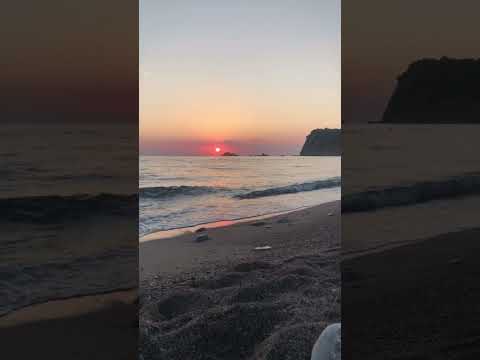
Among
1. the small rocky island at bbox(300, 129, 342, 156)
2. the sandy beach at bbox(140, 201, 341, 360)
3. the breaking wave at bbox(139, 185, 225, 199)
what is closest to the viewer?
the sandy beach at bbox(140, 201, 341, 360)

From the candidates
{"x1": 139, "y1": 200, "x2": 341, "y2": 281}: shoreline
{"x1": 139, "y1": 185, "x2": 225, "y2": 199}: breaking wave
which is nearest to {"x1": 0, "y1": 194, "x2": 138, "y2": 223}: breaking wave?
{"x1": 139, "y1": 200, "x2": 341, "y2": 281}: shoreline

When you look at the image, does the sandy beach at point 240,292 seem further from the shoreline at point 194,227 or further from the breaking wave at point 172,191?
the breaking wave at point 172,191

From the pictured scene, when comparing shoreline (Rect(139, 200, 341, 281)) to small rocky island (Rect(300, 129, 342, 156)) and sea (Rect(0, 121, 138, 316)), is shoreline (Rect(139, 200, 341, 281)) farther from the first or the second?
small rocky island (Rect(300, 129, 342, 156))

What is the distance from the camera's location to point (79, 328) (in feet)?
5.21

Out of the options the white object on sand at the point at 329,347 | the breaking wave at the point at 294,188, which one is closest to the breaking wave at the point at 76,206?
the white object on sand at the point at 329,347

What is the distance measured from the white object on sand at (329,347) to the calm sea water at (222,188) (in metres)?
4.58

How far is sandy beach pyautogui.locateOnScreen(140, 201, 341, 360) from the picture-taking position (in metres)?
2.91

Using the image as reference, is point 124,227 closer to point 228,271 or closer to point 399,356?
point 399,356

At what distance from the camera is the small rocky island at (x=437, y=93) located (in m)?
1.84

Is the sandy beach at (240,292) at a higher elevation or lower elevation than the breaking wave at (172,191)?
lower

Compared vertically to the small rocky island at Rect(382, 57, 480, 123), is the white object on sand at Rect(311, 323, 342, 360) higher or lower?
lower

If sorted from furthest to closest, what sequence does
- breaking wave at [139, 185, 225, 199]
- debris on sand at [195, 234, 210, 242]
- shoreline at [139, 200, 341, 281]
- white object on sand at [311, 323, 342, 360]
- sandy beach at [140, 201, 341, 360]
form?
breaking wave at [139, 185, 225, 199] < debris on sand at [195, 234, 210, 242] < shoreline at [139, 200, 341, 281] < sandy beach at [140, 201, 341, 360] < white object on sand at [311, 323, 342, 360]

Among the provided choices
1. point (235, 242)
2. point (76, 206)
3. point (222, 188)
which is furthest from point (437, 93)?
point (222, 188)

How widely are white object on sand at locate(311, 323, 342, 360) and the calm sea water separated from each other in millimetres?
4579
